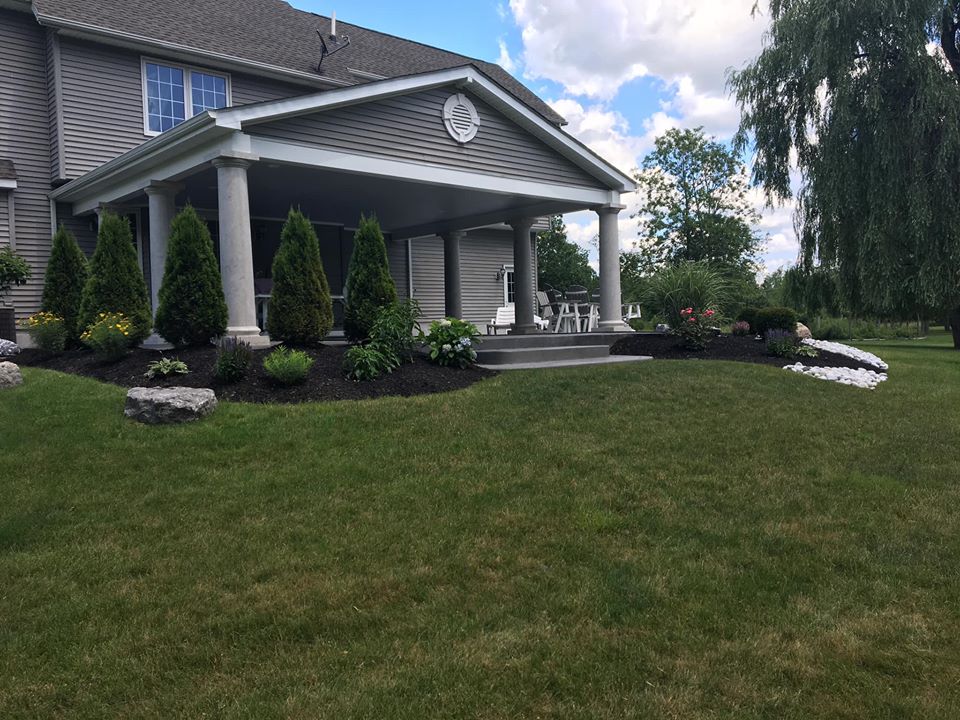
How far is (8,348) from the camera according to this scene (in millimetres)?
9711

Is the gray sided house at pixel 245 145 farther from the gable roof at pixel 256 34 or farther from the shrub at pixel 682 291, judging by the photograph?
the shrub at pixel 682 291

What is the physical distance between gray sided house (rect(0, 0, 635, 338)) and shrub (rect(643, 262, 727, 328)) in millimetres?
762

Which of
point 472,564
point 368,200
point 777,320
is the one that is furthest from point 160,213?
point 777,320

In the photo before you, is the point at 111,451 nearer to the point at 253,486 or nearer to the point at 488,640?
the point at 253,486

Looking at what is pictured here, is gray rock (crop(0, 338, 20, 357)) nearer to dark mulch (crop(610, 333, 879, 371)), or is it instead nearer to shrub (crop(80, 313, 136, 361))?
shrub (crop(80, 313, 136, 361))

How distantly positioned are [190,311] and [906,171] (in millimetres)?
13386

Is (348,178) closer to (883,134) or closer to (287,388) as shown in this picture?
(287,388)

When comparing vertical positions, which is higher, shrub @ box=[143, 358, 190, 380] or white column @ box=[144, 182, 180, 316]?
white column @ box=[144, 182, 180, 316]

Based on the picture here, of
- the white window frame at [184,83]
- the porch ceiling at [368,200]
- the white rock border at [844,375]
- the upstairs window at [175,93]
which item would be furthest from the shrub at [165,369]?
the white rock border at [844,375]

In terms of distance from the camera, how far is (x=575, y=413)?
A: 6.36 m

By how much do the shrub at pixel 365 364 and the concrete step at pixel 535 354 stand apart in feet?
6.52

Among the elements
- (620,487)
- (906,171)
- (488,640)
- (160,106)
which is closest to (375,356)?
(620,487)

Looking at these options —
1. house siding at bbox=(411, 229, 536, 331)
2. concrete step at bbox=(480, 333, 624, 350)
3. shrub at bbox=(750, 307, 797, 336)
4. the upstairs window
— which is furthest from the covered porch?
shrub at bbox=(750, 307, 797, 336)

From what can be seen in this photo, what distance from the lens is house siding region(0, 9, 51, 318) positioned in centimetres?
1130
